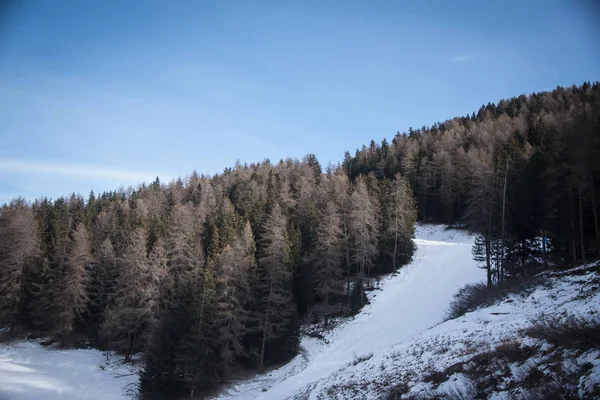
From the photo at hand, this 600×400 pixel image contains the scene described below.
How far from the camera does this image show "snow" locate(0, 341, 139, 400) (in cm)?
2766

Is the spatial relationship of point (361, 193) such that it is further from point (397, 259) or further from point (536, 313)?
point (536, 313)

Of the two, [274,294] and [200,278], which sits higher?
Result: [200,278]

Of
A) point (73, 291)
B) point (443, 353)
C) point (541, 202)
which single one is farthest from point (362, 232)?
point (73, 291)

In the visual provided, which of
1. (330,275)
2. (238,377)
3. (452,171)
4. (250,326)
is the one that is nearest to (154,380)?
(238,377)

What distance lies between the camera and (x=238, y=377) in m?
31.5

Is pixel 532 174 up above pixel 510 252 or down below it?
above

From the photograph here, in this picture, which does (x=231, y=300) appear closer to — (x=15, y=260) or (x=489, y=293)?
(x=489, y=293)

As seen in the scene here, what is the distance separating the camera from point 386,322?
34688 mm

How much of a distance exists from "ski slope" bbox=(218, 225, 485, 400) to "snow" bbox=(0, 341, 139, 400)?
→ 10.5 metres

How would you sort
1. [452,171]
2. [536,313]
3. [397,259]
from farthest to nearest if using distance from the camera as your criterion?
[452,171] < [397,259] < [536,313]

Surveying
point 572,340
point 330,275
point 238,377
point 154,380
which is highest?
point 572,340

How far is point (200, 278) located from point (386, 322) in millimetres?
18526

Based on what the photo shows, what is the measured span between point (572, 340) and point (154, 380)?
28295 mm

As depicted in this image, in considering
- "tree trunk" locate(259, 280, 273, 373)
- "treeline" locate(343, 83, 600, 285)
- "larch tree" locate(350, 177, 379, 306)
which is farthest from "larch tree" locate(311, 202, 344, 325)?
"treeline" locate(343, 83, 600, 285)
